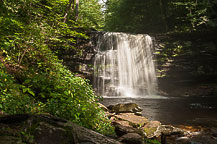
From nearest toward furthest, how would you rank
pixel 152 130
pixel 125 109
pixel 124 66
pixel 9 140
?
pixel 9 140, pixel 152 130, pixel 125 109, pixel 124 66

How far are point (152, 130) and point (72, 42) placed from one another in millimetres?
4540

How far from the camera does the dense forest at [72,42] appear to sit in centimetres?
379

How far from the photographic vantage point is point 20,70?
4531 millimetres

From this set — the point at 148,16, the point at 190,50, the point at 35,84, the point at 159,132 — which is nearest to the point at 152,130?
the point at 159,132

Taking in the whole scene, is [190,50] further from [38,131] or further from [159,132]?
[38,131]

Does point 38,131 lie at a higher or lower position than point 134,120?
higher

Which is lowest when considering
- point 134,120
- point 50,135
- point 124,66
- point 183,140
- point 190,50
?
point 183,140

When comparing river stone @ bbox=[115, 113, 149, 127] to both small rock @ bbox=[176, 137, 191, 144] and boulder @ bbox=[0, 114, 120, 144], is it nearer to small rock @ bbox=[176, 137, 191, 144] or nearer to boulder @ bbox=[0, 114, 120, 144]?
small rock @ bbox=[176, 137, 191, 144]

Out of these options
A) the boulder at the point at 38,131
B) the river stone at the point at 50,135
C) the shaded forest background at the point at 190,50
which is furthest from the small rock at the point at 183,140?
the shaded forest background at the point at 190,50

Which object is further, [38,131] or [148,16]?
[148,16]

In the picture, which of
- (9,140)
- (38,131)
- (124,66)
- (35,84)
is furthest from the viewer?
(124,66)

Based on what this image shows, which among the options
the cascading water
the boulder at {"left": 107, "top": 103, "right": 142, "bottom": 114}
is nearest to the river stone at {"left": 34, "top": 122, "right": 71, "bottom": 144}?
the boulder at {"left": 107, "top": 103, "right": 142, "bottom": 114}

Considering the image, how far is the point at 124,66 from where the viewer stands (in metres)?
20.2

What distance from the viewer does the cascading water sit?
60.8 ft
